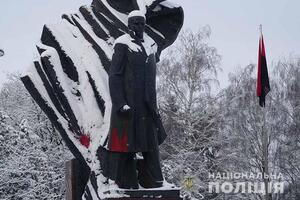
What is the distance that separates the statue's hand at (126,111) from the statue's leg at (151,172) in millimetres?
520

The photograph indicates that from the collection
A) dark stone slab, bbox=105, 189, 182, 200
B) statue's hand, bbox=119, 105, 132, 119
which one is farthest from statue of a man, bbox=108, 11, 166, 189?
dark stone slab, bbox=105, 189, 182, 200

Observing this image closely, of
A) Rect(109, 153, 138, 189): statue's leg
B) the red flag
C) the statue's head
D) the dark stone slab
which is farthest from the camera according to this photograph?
the red flag

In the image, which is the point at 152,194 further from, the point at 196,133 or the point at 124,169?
the point at 196,133

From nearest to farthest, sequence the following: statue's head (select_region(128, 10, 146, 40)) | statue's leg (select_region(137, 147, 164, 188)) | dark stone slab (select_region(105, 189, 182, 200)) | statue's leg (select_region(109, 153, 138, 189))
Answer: dark stone slab (select_region(105, 189, 182, 200)) → statue's leg (select_region(109, 153, 138, 189)) → statue's leg (select_region(137, 147, 164, 188)) → statue's head (select_region(128, 10, 146, 40))

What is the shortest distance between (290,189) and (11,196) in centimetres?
1240

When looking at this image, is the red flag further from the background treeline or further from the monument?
the monument

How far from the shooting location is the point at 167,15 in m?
7.50

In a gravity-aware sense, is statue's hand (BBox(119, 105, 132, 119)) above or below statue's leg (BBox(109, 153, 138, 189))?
above

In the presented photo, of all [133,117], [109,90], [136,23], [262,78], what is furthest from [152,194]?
[262,78]

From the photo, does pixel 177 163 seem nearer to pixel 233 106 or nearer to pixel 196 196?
pixel 196 196

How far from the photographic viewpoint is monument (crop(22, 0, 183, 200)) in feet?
19.5

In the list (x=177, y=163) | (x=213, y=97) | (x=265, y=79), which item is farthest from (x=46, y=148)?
(x=265, y=79)

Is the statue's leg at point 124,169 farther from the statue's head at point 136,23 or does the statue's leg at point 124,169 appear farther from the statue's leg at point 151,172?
the statue's head at point 136,23

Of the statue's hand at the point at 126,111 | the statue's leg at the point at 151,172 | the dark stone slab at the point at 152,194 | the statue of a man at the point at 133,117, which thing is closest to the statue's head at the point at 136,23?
the statue of a man at the point at 133,117
